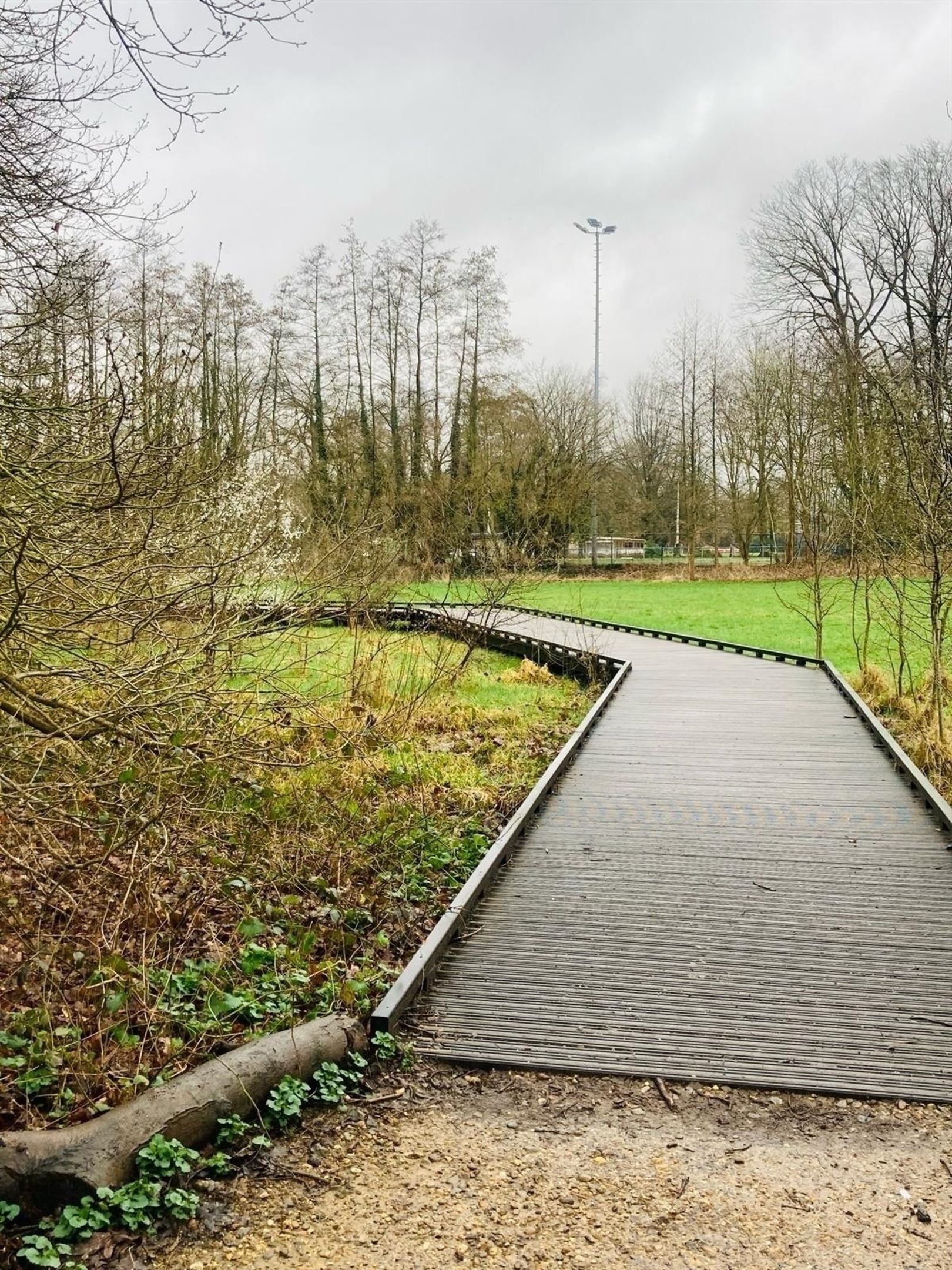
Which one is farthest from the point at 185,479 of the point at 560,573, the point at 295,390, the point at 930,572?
the point at 560,573

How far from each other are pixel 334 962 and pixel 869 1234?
102 inches

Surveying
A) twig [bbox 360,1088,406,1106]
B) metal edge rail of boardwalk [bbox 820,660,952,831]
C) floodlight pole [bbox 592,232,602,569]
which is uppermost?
floodlight pole [bbox 592,232,602,569]

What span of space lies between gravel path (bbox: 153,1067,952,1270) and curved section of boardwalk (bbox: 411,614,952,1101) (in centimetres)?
23

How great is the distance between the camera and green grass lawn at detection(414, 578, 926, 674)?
61.4 ft

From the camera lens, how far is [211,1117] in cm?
348

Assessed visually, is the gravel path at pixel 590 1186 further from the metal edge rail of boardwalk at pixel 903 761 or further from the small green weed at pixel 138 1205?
the metal edge rail of boardwalk at pixel 903 761

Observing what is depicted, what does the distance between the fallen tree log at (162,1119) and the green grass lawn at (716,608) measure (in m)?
11.0

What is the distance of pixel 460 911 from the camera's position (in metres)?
5.36

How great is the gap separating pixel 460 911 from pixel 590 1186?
217 cm

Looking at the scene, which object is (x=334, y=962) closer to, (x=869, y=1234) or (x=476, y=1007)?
(x=476, y=1007)

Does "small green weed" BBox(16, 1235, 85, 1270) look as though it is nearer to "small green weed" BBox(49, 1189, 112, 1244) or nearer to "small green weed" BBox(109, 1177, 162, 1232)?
"small green weed" BBox(49, 1189, 112, 1244)

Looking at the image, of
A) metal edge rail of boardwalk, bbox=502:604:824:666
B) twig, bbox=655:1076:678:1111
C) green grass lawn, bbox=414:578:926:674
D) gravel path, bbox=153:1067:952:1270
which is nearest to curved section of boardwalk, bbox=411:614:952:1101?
twig, bbox=655:1076:678:1111

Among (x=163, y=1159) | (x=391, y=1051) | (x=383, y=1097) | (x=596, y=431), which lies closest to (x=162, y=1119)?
(x=163, y=1159)

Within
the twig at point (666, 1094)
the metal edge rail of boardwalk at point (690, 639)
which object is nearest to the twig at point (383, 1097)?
the twig at point (666, 1094)
